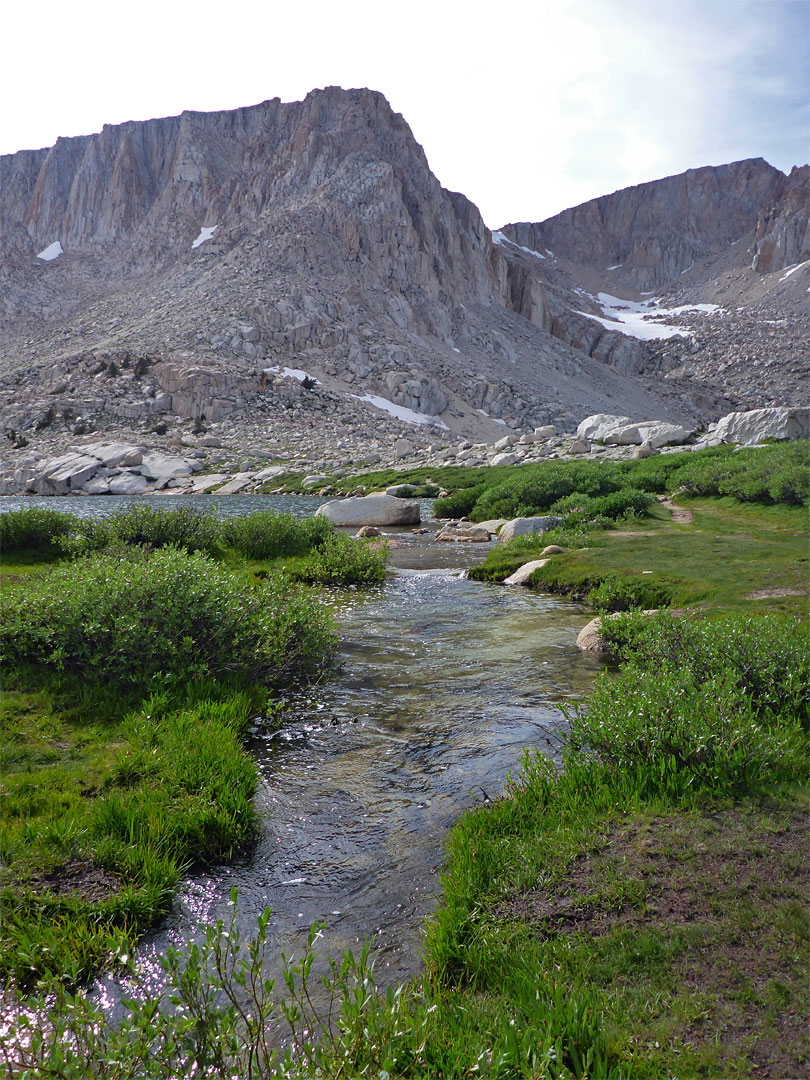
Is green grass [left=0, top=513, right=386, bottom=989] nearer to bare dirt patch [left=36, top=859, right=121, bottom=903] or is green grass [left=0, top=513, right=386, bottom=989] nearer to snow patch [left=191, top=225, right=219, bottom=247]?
bare dirt patch [left=36, top=859, right=121, bottom=903]

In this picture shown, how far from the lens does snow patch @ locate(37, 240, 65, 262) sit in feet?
505

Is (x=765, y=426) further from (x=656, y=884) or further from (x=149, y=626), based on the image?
(x=656, y=884)

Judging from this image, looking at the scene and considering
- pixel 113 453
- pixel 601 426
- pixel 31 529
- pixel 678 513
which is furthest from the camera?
pixel 113 453

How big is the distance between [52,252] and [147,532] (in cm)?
17806

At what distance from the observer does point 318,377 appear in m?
103

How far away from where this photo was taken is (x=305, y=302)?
361 ft

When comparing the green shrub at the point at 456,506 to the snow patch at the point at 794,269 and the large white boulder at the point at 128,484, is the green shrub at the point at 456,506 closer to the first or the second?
the large white boulder at the point at 128,484

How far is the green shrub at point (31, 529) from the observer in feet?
62.8

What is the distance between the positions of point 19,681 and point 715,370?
169856mm

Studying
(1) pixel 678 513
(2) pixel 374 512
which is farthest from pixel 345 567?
(1) pixel 678 513

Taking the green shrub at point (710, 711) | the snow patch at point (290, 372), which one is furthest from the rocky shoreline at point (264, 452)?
the green shrub at point (710, 711)

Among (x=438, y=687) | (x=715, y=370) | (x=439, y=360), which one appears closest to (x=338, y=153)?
(x=439, y=360)

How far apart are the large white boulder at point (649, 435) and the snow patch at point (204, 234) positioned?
384 ft

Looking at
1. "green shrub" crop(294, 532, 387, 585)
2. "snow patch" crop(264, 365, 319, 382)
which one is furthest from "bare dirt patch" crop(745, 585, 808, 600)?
Result: "snow patch" crop(264, 365, 319, 382)
